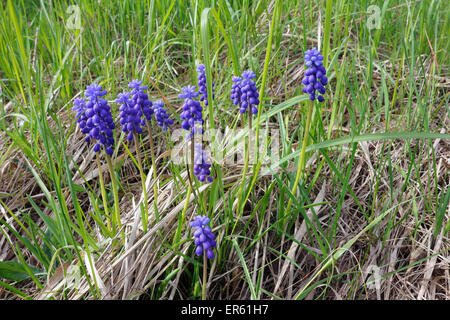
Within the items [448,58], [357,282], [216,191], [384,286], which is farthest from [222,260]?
[448,58]

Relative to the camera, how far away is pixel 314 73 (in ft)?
7.13

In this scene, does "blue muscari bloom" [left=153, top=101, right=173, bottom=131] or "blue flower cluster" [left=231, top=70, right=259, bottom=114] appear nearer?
"blue flower cluster" [left=231, top=70, right=259, bottom=114]

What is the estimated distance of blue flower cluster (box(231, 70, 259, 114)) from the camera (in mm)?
2406

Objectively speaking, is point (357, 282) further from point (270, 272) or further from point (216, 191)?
point (216, 191)

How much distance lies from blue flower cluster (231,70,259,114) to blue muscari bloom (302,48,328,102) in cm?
36

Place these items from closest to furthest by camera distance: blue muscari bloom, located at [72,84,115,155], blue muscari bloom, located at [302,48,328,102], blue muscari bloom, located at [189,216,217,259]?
1. blue muscari bloom, located at [189,216,217,259]
2. blue muscari bloom, located at [302,48,328,102]
3. blue muscari bloom, located at [72,84,115,155]

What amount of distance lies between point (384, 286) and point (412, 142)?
49.1 inches

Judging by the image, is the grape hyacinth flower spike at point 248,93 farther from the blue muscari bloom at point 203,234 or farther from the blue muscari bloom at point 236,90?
the blue muscari bloom at point 203,234

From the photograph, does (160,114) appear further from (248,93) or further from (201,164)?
(248,93)

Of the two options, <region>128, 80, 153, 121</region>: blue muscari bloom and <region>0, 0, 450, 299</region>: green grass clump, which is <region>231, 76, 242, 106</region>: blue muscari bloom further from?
<region>128, 80, 153, 121</region>: blue muscari bloom


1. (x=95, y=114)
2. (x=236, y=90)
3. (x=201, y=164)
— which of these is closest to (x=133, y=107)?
A: (x=95, y=114)

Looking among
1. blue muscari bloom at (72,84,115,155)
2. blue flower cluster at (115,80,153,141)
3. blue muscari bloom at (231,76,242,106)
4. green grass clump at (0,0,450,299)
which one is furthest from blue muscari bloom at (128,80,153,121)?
blue muscari bloom at (231,76,242,106)

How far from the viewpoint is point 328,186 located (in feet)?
9.41

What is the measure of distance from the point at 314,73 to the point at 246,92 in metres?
0.44
